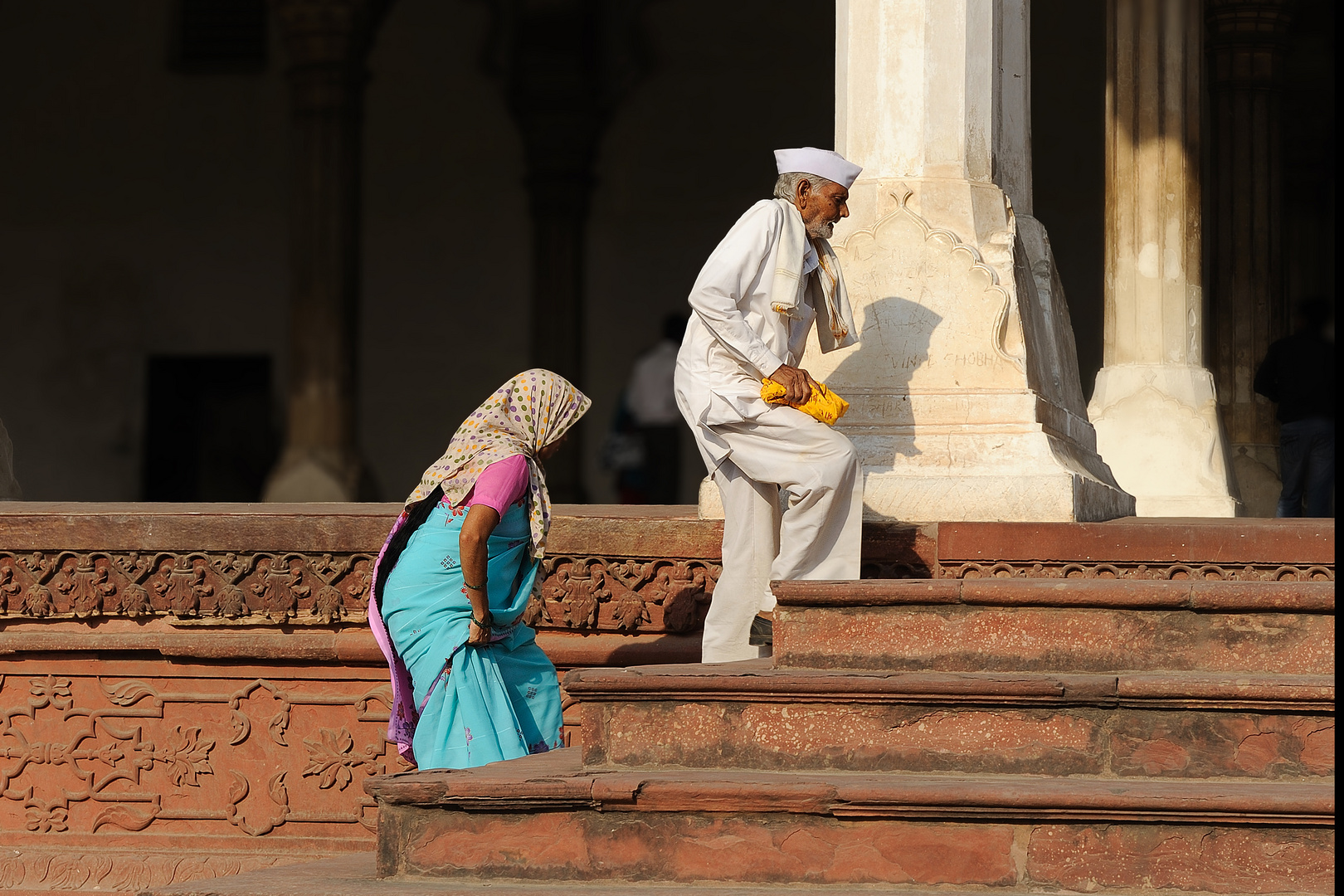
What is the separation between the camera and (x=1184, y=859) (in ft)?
9.67

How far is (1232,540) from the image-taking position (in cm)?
441

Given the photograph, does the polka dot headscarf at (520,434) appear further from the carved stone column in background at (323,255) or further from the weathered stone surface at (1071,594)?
the carved stone column in background at (323,255)

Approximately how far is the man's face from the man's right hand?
418 mm

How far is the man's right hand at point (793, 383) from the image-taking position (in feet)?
13.3

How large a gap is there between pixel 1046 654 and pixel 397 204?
32.7ft

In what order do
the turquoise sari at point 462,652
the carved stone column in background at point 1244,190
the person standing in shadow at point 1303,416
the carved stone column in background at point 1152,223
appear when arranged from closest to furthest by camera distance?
the turquoise sari at point 462,652 → the carved stone column in background at point 1152,223 → the person standing in shadow at point 1303,416 → the carved stone column in background at point 1244,190

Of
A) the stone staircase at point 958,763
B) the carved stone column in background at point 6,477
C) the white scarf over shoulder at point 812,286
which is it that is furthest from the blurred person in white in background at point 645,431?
the stone staircase at point 958,763

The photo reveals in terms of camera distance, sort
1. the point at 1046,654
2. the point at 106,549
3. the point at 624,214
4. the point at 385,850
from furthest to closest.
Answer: the point at 624,214, the point at 106,549, the point at 1046,654, the point at 385,850

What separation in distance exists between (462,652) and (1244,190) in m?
6.97

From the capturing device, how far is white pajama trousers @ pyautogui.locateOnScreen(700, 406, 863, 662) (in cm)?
402

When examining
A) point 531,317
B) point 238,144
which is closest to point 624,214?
point 531,317

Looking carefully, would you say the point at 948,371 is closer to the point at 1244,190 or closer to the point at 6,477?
the point at 6,477

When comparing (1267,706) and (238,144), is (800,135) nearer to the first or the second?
(238,144)

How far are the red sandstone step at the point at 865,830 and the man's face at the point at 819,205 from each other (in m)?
1.57
